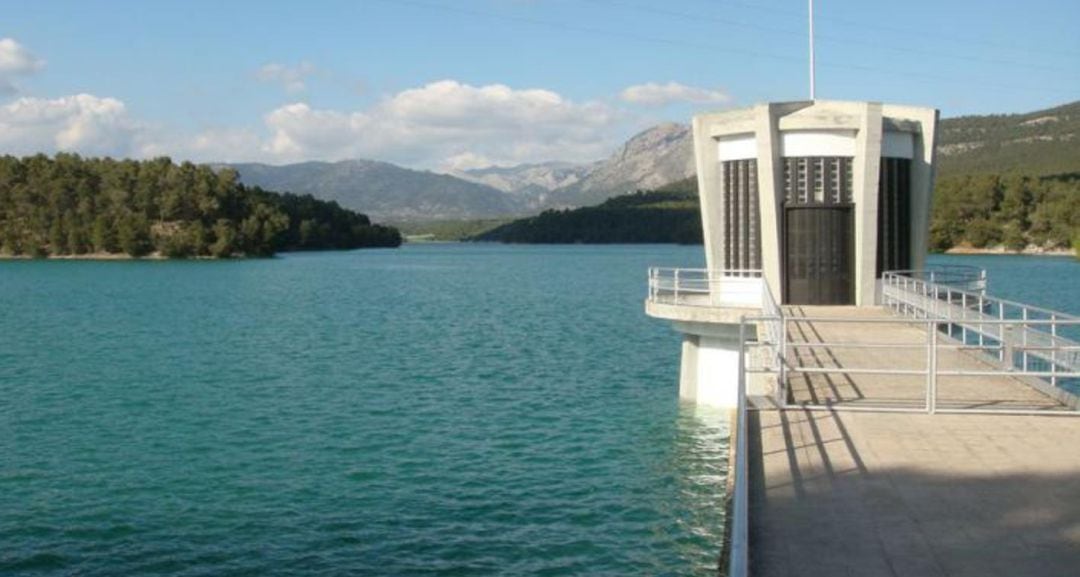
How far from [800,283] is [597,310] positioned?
33.3m

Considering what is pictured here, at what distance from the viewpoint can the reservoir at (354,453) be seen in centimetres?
1539

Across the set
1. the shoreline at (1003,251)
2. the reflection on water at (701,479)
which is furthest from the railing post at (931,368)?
the shoreline at (1003,251)

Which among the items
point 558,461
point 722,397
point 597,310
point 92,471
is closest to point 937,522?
point 558,461

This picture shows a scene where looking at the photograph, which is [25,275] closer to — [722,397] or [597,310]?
[597,310]

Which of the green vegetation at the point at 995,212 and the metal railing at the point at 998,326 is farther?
the green vegetation at the point at 995,212

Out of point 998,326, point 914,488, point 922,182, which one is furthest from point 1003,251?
point 914,488

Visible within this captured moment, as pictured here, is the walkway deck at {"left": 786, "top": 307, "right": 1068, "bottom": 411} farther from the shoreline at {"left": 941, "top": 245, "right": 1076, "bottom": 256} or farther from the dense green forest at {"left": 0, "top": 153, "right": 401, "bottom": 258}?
the shoreline at {"left": 941, "top": 245, "right": 1076, "bottom": 256}

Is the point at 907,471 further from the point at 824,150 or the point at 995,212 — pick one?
the point at 995,212

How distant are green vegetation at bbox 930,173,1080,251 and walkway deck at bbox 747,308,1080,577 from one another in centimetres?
15327

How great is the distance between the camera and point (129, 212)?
156875mm

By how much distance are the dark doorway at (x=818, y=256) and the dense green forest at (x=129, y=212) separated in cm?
13607

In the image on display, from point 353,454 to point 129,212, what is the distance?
482ft

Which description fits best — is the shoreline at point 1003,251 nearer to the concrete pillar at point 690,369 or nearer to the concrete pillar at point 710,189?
the concrete pillar at point 710,189

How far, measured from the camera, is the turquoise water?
15.4m
